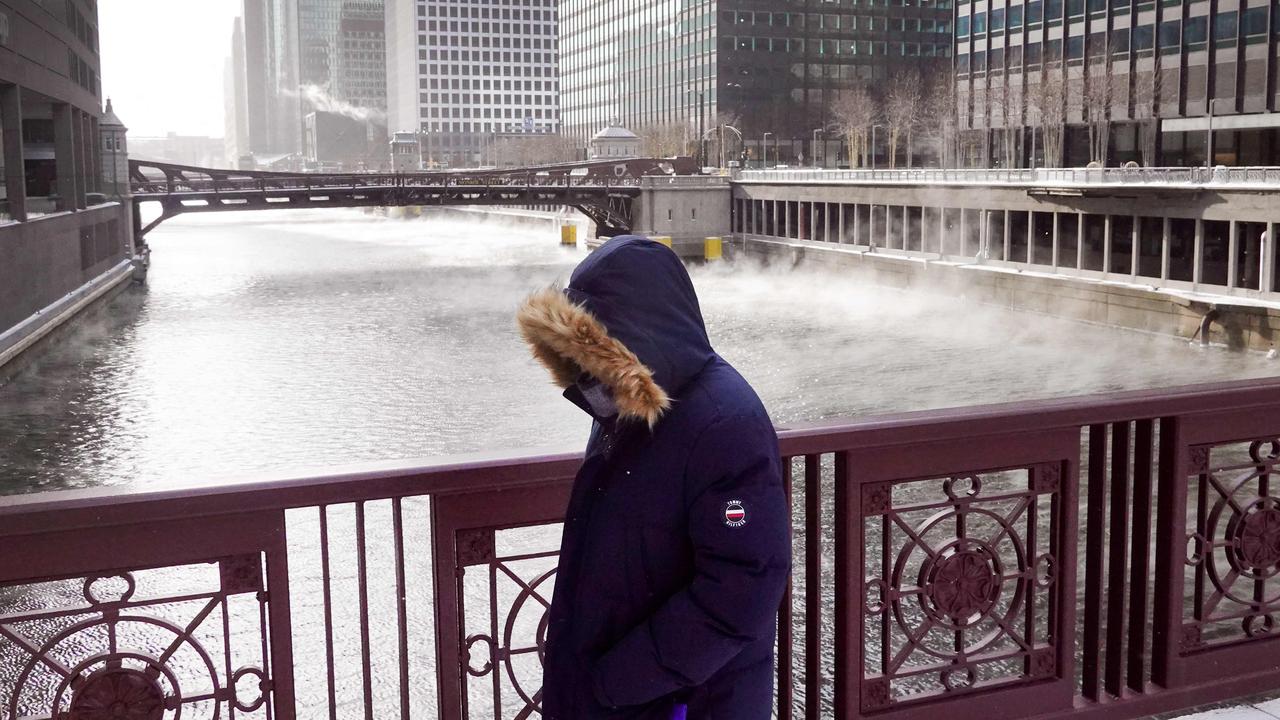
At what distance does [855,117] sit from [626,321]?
4294 inches

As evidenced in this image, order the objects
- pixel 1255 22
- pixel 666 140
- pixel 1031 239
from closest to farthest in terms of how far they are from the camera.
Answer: pixel 1031 239 → pixel 1255 22 → pixel 666 140

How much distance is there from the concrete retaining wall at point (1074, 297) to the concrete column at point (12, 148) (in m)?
37.6

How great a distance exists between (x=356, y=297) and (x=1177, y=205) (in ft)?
126

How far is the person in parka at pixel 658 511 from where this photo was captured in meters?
2.85

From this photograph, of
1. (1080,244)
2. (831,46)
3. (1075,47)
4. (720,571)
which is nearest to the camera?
(720,571)

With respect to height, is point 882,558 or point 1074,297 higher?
point 882,558

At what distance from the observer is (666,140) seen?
123250 millimetres

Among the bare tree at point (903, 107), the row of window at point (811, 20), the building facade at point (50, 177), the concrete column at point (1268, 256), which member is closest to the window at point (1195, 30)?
the concrete column at point (1268, 256)

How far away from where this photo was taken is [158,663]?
Result: 374 centimetres

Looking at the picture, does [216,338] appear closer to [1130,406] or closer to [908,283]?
[908,283]

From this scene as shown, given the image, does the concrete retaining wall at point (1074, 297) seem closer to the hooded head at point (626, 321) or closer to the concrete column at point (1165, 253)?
the concrete column at point (1165, 253)

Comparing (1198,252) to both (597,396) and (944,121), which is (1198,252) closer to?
(944,121)

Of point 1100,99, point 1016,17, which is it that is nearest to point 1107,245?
point 1100,99

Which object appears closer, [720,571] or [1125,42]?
[720,571]
